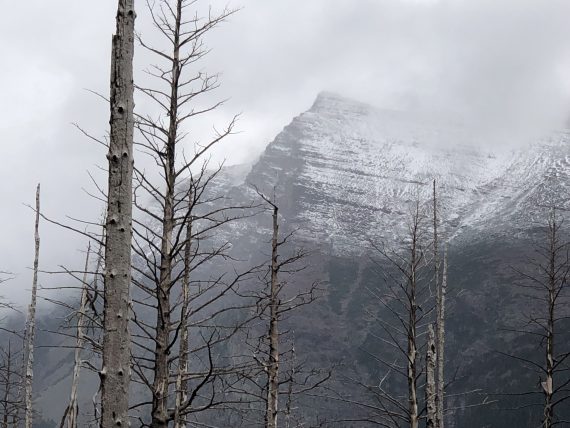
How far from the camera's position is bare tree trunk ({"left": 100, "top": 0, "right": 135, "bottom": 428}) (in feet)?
13.6

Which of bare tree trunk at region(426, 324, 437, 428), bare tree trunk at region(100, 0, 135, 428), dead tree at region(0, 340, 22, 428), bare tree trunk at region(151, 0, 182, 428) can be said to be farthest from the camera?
dead tree at region(0, 340, 22, 428)

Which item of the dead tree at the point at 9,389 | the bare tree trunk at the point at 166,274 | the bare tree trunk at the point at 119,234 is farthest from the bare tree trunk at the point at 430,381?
the dead tree at the point at 9,389

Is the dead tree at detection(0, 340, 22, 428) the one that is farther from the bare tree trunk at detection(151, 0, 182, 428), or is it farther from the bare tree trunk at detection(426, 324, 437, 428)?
the bare tree trunk at detection(426, 324, 437, 428)

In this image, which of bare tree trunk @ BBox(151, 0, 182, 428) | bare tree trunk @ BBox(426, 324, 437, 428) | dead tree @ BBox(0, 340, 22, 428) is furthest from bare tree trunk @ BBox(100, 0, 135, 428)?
dead tree @ BBox(0, 340, 22, 428)

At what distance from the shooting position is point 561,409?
106312 mm

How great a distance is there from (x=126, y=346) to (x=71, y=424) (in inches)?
114

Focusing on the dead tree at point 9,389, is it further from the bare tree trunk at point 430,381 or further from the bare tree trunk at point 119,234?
the bare tree trunk at point 119,234

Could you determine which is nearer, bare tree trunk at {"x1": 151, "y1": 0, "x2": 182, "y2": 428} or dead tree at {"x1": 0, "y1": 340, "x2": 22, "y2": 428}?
bare tree trunk at {"x1": 151, "y1": 0, "x2": 182, "y2": 428}

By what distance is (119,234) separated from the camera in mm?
4277

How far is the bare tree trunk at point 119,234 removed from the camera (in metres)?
4.13

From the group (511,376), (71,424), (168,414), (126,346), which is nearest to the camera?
(126,346)

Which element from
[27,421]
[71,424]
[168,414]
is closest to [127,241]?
[71,424]

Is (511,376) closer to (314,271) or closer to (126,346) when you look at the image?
(314,271)

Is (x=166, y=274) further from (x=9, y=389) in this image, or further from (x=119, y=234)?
(x=9, y=389)
